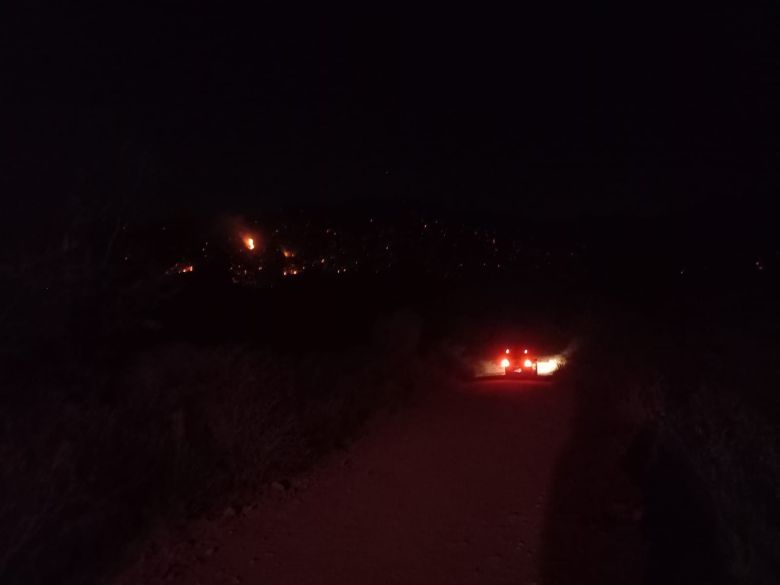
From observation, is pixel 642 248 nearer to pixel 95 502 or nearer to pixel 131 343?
pixel 131 343

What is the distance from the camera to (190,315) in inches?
696

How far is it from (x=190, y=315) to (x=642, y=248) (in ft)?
90.6

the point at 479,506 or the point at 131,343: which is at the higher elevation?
the point at 131,343

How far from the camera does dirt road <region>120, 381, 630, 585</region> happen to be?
306 inches

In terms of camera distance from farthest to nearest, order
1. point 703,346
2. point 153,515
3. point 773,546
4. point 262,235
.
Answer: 1. point 262,235
2. point 703,346
3. point 153,515
4. point 773,546

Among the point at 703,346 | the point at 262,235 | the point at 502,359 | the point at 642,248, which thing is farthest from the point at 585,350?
the point at 642,248

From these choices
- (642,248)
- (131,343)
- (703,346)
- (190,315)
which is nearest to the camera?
(131,343)

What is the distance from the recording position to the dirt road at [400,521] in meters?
7.77

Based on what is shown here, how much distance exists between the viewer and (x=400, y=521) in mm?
9078

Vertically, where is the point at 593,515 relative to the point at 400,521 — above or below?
above

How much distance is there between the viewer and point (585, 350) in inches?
1000

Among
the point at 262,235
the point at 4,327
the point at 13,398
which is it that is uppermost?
the point at 262,235

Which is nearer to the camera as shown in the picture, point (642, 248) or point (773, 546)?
point (773, 546)

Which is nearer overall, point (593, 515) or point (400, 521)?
point (400, 521)
